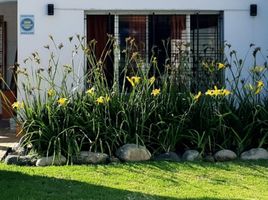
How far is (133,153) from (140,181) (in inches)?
50.2

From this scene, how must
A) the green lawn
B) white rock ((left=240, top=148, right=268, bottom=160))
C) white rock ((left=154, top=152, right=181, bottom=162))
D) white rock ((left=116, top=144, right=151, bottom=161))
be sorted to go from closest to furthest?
the green lawn, white rock ((left=116, top=144, right=151, bottom=161)), white rock ((left=154, top=152, right=181, bottom=162)), white rock ((left=240, top=148, right=268, bottom=160))

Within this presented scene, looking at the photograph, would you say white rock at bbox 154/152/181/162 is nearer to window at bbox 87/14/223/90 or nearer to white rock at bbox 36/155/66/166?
white rock at bbox 36/155/66/166

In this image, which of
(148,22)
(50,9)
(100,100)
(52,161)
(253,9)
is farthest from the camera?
(148,22)

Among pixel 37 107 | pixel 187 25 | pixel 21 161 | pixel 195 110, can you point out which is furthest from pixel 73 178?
pixel 187 25

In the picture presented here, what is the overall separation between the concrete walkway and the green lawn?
4.53 ft

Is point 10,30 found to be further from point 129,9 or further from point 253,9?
point 253,9

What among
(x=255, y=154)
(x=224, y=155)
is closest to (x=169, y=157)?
(x=224, y=155)

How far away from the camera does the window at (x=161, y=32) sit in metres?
11.8

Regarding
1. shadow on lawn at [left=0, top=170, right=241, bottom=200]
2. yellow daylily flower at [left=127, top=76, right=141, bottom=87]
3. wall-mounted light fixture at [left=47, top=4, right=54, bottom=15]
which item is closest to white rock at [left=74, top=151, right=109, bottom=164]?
shadow on lawn at [left=0, top=170, right=241, bottom=200]

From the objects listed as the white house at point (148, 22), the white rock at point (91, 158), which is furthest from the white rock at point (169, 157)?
the white house at point (148, 22)

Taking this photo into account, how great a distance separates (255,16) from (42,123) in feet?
16.5

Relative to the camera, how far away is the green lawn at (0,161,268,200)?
22.8 feet

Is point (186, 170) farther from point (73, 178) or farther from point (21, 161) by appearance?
point (21, 161)

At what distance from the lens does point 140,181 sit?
7.67 metres
